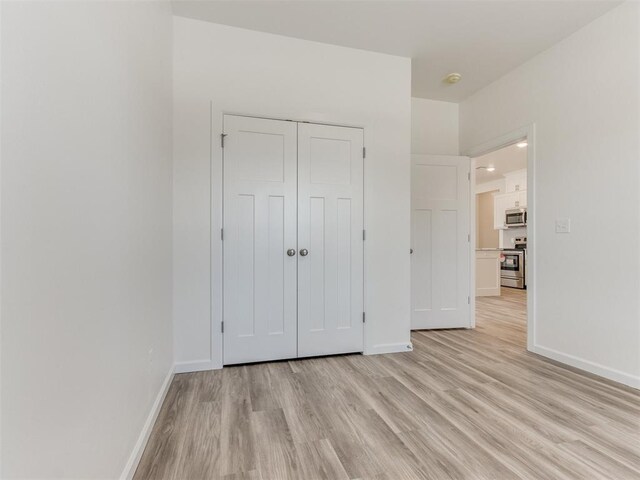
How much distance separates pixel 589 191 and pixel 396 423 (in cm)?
223

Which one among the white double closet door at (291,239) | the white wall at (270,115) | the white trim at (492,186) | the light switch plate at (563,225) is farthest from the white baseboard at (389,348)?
the white trim at (492,186)

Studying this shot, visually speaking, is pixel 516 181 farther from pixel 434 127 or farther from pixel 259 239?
pixel 259 239

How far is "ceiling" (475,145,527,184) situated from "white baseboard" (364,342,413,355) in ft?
11.3

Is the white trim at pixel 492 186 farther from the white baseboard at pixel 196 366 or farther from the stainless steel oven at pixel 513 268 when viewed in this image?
the white baseboard at pixel 196 366

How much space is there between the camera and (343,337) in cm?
273

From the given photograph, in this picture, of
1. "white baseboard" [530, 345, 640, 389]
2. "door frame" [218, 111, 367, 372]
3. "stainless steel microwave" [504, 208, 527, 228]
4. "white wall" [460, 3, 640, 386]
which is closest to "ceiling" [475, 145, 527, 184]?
"stainless steel microwave" [504, 208, 527, 228]

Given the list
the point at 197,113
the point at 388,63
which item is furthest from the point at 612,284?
the point at 197,113

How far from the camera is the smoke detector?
3186 millimetres

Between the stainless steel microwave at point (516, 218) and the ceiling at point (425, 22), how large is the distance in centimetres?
505

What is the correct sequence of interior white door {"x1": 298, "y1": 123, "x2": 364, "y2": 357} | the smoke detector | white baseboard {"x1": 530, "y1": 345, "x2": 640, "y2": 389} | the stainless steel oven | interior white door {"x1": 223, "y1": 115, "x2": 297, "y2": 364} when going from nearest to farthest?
white baseboard {"x1": 530, "y1": 345, "x2": 640, "y2": 389} < interior white door {"x1": 223, "y1": 115, "x2": 297, "y2": 364} < interior white door {"x1": 298, "y1": 123, "x2": 364, "y2": 357} < the smoke detector < the stainless steel oven

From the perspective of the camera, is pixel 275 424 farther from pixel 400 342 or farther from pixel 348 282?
pixel 400 342

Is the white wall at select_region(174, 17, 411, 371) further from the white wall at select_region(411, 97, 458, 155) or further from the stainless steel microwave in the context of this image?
the stainless steel microwave

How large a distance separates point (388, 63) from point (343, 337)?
2.44m

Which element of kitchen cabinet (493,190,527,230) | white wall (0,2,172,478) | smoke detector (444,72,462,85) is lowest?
white wall (0,2,172,478)
